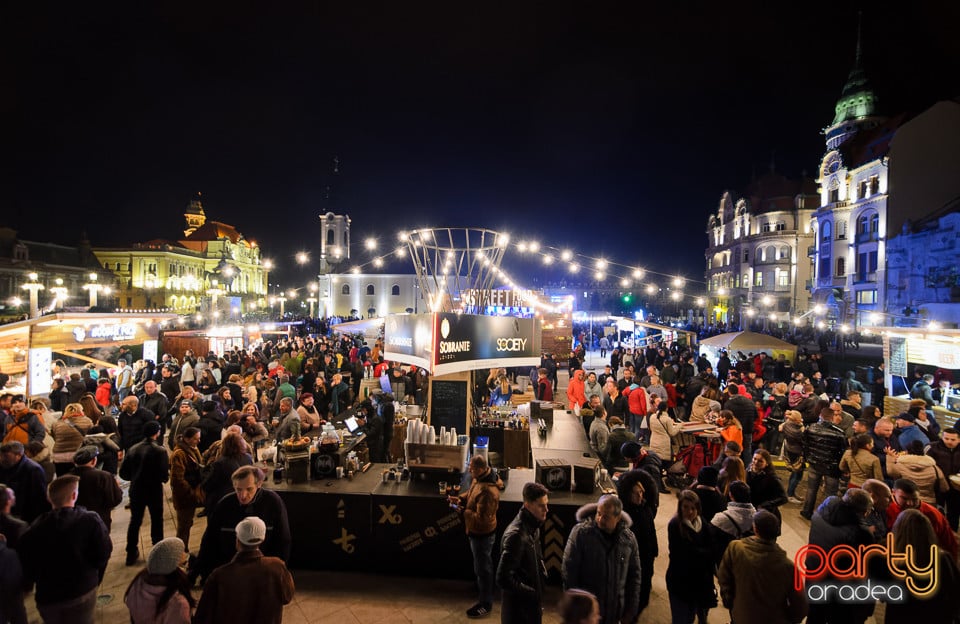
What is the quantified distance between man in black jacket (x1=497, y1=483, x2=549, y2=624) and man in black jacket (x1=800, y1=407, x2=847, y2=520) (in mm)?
5244

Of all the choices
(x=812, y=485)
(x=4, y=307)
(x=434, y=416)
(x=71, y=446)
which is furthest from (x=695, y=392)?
(x=4, y=307)

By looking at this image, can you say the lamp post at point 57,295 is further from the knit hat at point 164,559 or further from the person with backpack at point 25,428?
the knit hat at point 164,559

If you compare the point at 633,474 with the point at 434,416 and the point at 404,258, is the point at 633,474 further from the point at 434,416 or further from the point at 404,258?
the point at 404,258

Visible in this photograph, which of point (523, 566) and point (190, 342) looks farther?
point (190, 342)

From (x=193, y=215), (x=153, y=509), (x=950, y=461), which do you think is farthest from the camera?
(x=193, y=215)

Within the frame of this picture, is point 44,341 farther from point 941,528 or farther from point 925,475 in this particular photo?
point 925,475

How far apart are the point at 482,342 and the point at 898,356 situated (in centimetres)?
1085

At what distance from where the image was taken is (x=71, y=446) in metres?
6.33

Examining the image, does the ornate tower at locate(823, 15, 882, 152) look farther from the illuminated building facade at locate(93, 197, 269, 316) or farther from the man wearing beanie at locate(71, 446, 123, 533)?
the illuminated building facade at locate(93, 197, 269, 316)

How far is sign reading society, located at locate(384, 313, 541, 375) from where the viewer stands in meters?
6.10

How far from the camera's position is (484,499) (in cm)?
449

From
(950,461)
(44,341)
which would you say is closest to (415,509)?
(950,461)

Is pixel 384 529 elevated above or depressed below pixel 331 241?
below

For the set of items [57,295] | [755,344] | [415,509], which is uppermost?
[57,295]
